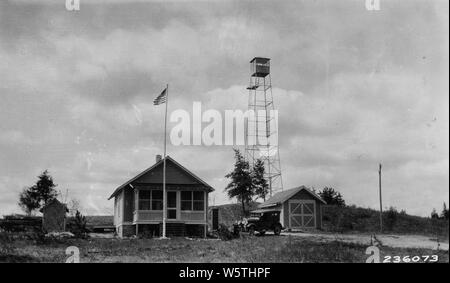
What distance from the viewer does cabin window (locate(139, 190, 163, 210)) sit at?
26641 mm

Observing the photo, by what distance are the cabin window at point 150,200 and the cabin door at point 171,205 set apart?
17.6 inches

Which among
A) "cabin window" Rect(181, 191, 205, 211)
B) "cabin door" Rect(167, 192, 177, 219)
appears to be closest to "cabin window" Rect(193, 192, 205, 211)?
"cabin window" Rect(181, 191, 205, 211)

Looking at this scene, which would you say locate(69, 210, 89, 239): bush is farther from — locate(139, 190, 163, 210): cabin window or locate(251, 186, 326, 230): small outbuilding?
locate(251, 186, 326, 230): small outbuilding

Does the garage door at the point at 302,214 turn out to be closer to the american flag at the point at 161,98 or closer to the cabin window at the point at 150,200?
the cabin window at the point at 150,200

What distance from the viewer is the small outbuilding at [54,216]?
30109mm

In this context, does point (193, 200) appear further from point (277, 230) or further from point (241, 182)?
point (277, 230)

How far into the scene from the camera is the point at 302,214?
1169 inches

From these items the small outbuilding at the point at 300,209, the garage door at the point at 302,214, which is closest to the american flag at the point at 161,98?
the small outbuilding at the point at 300,209

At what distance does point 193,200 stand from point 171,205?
1.26 metres

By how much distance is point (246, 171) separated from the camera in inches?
1085

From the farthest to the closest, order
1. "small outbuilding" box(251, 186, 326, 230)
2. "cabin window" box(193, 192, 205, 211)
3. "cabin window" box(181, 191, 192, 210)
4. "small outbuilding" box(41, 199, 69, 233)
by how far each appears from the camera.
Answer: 1. "small outbuilding" box(41, 199, 69, 233)
2. "small outbuilding" box(251, 186, 326, 230)
3. "cabin window" box(193, 192, 205, 211)
4. "cabin window" box(181, 191, 192, 210)
